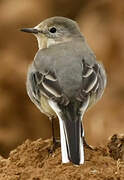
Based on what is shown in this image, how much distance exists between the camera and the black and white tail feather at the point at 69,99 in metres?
7.13

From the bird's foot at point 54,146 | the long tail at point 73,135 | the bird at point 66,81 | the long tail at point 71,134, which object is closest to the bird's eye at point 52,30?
the bird at point 66,81

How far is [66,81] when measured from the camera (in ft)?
24.8

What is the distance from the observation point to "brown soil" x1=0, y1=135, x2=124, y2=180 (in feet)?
22.4

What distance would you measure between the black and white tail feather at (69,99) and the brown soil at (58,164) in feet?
0.49

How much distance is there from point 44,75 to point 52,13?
6.77 m

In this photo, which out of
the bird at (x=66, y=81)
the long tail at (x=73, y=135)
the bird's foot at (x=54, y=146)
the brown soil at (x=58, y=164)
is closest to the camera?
the brown soil at (x=58, y=164)

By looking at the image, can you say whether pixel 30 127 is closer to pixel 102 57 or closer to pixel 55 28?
pixel 102 57

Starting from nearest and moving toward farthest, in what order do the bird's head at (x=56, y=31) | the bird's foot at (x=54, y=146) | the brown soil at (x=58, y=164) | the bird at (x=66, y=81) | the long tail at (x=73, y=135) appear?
the brown soil at (x=58, y=164) < the long tail at (x=73, y=135) < the bird at (x=66, y=81) < the bird's foot at (x=54, y=146) < the bird's head at (x=56, y=31)

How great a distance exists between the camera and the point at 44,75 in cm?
781

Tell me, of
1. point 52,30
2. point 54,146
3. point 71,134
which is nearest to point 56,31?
point 52,30

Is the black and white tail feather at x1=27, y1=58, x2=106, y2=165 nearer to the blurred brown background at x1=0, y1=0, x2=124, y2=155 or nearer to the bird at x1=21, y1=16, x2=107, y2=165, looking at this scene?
the bird at x1=21, y1=16, x2=107, y2=165

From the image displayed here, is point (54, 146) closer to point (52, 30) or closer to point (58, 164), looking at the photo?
point (58, 164)

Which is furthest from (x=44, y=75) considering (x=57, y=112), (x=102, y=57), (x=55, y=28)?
(x=102, y=57)

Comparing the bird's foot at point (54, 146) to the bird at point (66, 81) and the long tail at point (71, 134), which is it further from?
the long tail at point (71, 134)
